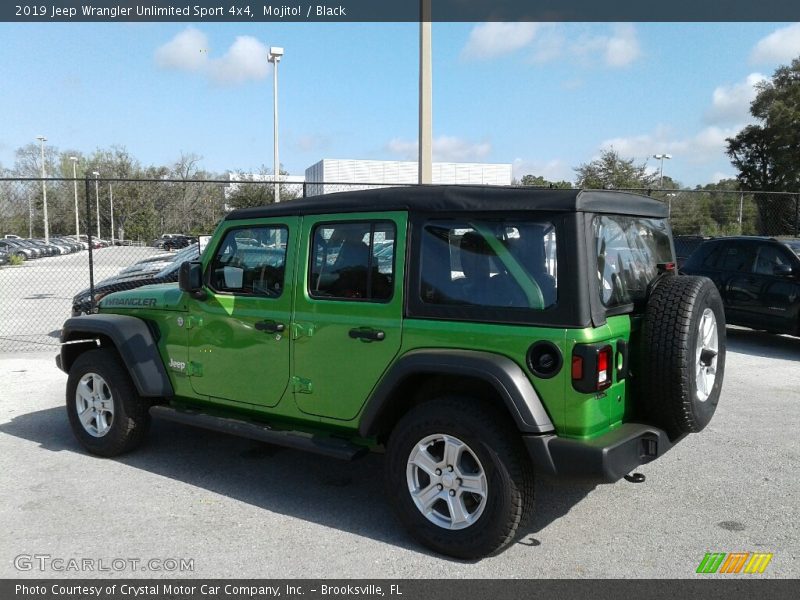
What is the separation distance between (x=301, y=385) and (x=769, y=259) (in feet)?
27.9

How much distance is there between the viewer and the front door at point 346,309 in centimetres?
396

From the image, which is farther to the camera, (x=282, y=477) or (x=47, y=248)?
(x=47, y=248)

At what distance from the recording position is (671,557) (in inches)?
144

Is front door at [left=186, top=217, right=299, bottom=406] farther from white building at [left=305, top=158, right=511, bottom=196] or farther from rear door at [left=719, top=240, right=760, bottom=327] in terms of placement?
→ white building at [left=305, top=158, right=511, bottom=196]

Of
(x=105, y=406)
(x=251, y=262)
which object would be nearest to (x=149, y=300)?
(x=105, y=406)

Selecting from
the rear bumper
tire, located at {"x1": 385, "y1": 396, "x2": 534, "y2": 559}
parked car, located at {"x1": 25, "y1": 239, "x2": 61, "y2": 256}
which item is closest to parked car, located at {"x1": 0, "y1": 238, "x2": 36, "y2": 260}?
parked car, located at {"x1": 25, "y1": 239, "x2": 61, "y2": 256}

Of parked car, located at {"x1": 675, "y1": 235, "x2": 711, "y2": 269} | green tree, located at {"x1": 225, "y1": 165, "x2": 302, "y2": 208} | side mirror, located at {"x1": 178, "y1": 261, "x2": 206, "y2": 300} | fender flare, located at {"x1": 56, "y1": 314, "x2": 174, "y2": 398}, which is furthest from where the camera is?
green tree, located at {"x1": 225, "y1": 165, "x2": 302, "y2": 208}

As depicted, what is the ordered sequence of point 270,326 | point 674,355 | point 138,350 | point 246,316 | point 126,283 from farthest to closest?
point 126,283, point 138,350, point 246,316, point 270,326, point 674,355

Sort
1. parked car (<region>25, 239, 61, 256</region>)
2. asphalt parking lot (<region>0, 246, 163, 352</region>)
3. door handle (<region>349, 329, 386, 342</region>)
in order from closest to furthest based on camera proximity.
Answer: door handle (<region>349, 329, 386, 342</region>) → asphalt parking lot (<region>0, 246, 163, 352</region>) → parked car (<region>25, 239, 61, 256</region>)

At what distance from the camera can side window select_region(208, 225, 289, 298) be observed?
180 inches

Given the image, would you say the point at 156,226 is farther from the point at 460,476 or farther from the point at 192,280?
the point at 460,476

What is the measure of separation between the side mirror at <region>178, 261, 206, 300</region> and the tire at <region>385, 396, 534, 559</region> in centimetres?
193

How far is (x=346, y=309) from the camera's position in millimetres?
4145
